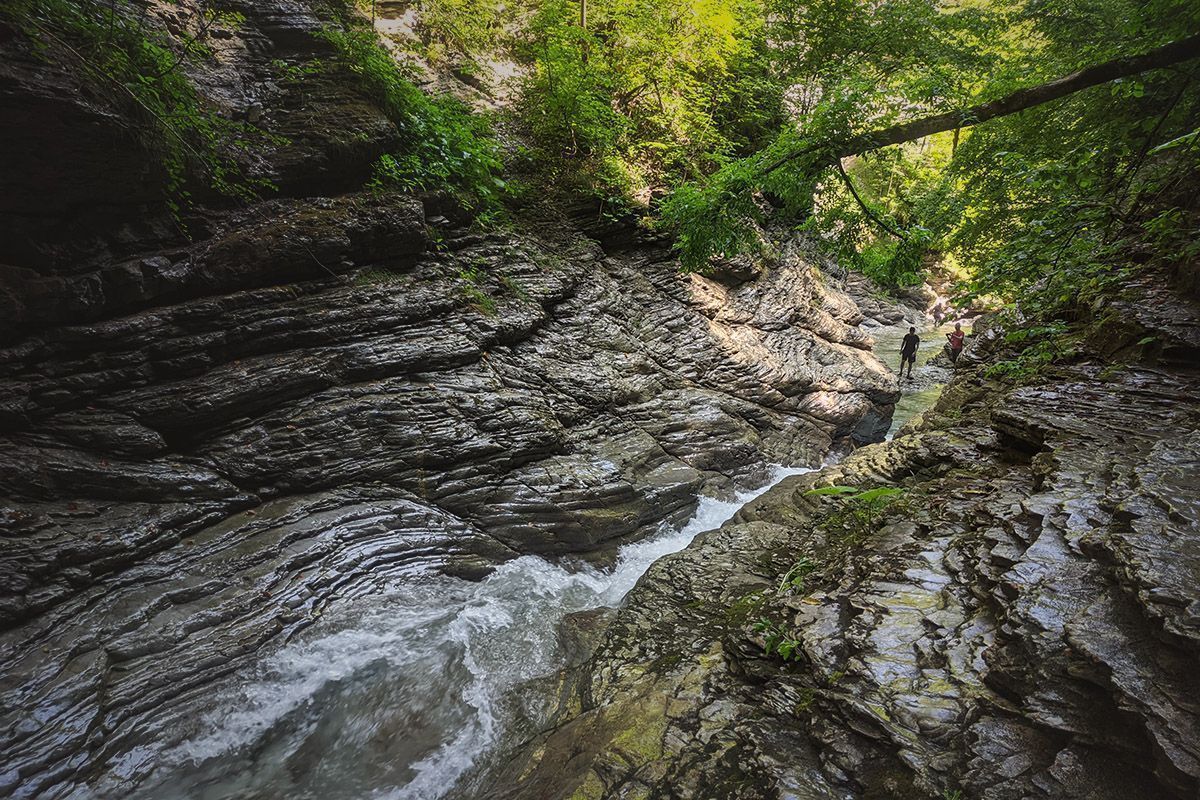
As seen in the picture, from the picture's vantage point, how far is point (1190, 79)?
4613 mm

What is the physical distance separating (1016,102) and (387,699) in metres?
9.51

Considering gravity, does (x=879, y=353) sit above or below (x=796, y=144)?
below

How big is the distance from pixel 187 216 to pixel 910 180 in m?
29.4

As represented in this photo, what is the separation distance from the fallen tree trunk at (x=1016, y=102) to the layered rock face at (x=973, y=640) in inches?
95.6

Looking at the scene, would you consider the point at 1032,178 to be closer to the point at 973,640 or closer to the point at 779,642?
the point at 973,640

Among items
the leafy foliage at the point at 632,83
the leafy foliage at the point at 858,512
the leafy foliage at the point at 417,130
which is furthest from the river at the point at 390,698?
the leafy foliage at the point at 632,83

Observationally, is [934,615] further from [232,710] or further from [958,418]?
[232,710]

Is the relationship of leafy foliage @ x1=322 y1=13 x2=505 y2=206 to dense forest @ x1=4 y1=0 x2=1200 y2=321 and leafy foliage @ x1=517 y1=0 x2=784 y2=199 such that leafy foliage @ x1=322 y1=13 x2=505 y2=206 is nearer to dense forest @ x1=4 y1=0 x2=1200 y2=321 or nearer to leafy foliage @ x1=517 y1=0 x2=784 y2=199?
dense forest @ x1=4 y1=0 x2=1200 y2=321

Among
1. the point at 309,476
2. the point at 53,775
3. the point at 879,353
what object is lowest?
the point at 879,353

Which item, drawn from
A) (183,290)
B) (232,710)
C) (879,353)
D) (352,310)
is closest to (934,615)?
(232,710)

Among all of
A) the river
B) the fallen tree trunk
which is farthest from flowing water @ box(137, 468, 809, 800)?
the fallen tree trunk

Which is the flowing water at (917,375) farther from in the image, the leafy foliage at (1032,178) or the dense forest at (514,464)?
the dense forest at (514,464)

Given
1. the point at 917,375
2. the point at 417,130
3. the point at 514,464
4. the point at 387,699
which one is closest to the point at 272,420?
the point at 514,464

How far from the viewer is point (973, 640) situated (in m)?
2.88
